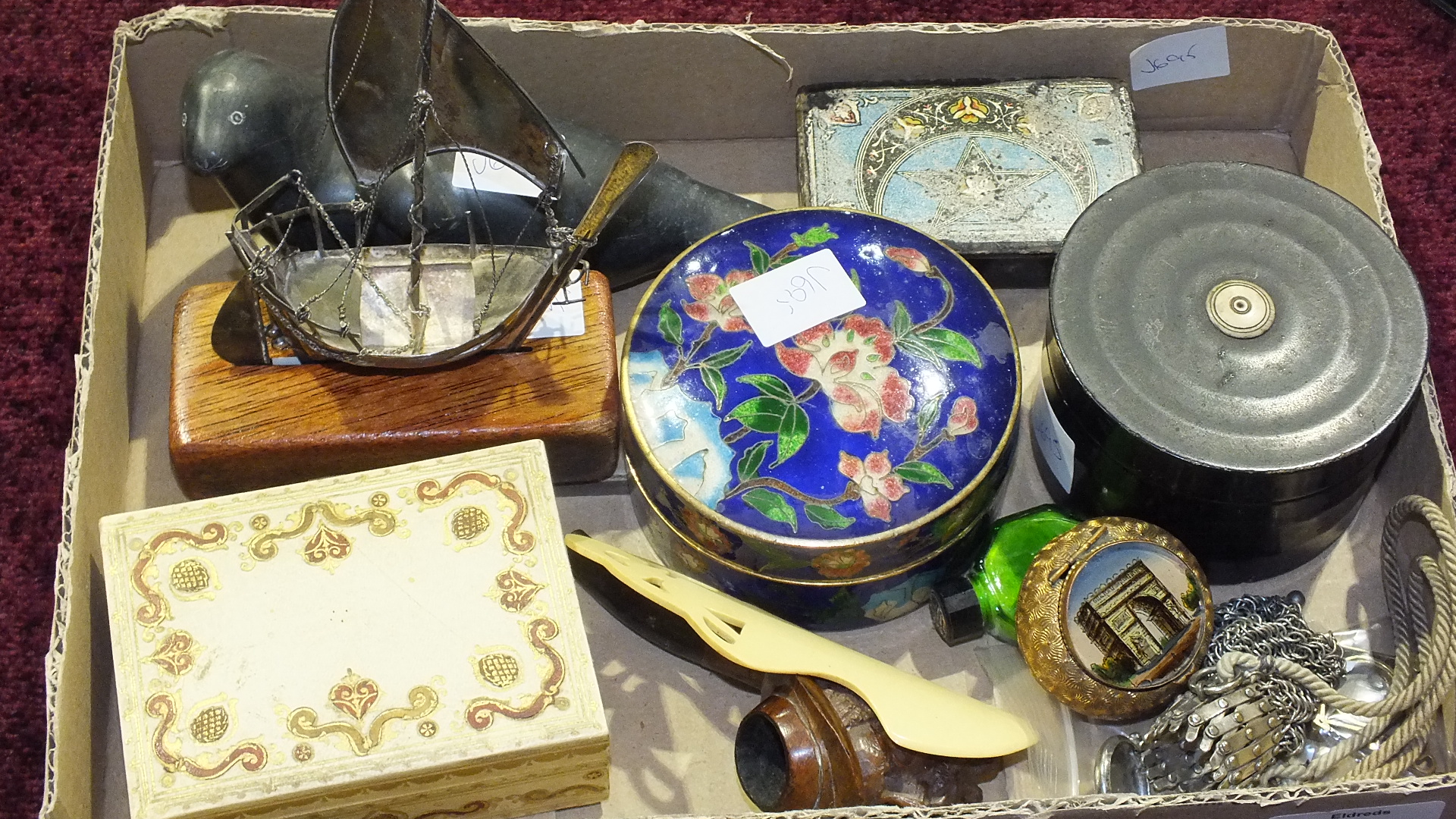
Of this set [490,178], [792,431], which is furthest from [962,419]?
[490,178]

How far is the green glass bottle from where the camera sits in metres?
1.22

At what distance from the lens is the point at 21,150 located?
64.7 inches

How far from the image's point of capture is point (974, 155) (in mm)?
1444

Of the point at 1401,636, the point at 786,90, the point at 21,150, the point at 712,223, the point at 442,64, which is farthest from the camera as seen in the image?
the point at 21,150

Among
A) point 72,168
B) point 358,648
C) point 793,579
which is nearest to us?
point 358,648

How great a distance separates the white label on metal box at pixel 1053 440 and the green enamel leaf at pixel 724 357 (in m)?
0.26

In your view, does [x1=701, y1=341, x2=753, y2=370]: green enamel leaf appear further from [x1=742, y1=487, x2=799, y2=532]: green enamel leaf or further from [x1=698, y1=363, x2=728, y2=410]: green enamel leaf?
[x1=742, y1=487, x2=799, y2=532]: green enamel leaf

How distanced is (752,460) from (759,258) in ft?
0.65

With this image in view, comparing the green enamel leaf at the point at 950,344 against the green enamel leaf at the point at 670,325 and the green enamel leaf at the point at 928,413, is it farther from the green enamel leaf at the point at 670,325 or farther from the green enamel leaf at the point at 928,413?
the green enamel leaf at the point at 670,325

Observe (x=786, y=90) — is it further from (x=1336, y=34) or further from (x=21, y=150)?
(x=21, y=150)

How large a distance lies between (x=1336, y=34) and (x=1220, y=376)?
80cm

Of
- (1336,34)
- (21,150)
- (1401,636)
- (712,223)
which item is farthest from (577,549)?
(1336,34)

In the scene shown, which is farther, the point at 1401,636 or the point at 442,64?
the point at 1401,636

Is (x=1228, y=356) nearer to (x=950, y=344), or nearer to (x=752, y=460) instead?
(x=950, y=344)
